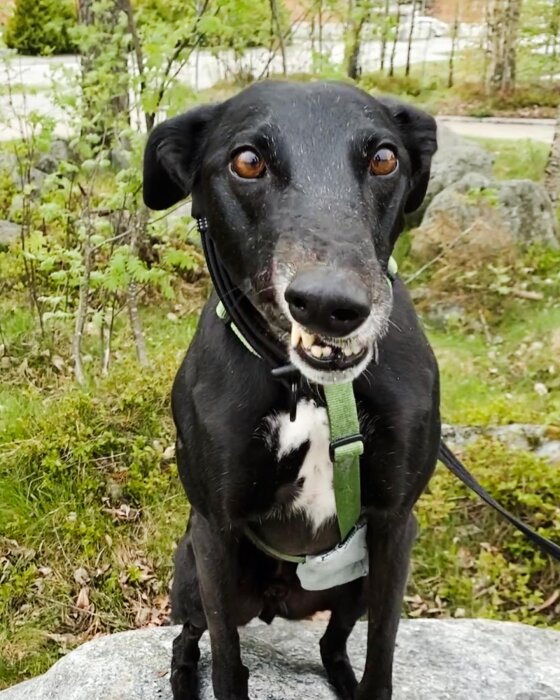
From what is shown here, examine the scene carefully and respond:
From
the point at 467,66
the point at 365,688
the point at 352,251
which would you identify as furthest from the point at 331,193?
the point at 467,66

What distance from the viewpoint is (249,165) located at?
1879 mm

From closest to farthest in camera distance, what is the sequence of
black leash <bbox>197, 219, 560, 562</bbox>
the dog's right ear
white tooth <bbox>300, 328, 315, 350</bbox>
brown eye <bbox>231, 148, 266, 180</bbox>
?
white tooth <bbox>300, 328, 315, 350</bbox> < brown eye <bbox>231, 148, 266, 180</bbox> < black leash <bbox>197, 219, 560, 562</bbox> < the dog's right ear

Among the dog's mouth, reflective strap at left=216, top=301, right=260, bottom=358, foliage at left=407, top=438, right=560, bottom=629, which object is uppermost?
the dog's mouth

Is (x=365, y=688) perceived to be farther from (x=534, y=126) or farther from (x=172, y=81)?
(x=534, y=126)

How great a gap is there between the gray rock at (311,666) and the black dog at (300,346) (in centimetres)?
26

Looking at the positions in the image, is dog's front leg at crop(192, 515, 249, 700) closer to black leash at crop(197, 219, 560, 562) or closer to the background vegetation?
black leash at crop(197, 219, 560, 562)

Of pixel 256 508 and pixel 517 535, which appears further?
pixel 517 535

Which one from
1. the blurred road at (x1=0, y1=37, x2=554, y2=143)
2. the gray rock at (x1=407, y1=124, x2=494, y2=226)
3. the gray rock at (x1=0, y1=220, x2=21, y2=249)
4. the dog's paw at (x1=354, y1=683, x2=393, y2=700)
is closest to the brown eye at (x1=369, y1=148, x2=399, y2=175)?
the dog's paw at (x1=354, y1=683, x2=393, y2=700)

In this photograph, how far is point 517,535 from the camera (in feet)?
12.5

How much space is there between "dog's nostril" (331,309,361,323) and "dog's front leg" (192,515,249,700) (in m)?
0.85

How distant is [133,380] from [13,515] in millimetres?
1004

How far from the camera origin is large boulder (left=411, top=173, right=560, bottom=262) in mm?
7270

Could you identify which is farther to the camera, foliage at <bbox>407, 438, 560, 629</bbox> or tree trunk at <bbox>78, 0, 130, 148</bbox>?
tree trunk at <bbox>78, 0, 130, 148</bbox>

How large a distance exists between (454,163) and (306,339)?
25.3 feet
